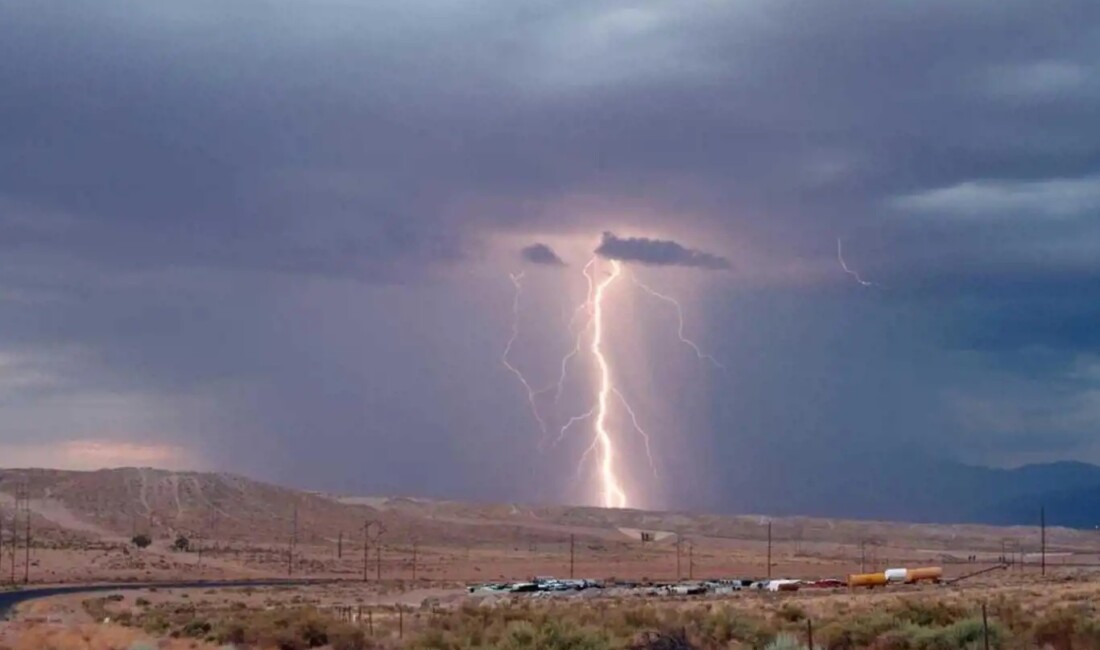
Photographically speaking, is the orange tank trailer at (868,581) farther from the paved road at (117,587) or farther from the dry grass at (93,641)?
the dry grass at (93,641)

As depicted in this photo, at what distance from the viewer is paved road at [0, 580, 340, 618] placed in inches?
3314

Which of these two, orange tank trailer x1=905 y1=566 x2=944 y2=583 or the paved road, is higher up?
orange tank trailer x1=905 y1=566 x2=944 y2=583

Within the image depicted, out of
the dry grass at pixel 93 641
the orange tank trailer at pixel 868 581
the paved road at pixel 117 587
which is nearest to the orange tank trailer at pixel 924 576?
the orange tank trailer at pixel 868 581

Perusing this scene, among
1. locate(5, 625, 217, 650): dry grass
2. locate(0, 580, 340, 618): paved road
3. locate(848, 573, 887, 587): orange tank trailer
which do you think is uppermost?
locate(5, 625, 217, 650): dry grass

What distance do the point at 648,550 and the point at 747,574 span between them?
61.5 metres

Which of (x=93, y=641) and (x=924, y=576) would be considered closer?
(x=93, y=641)

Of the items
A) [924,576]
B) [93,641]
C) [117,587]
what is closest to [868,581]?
[924,576]

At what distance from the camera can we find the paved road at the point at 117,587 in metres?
84.2

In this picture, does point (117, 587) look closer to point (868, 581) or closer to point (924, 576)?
point (868, 581)

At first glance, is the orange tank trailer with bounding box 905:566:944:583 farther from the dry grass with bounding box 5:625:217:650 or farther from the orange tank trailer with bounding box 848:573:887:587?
the dry grass with bounding box 5:625:217:650

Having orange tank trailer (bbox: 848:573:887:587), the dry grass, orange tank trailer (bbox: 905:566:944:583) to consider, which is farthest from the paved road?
orange tank trailer (bbox: 905:566:944:583)

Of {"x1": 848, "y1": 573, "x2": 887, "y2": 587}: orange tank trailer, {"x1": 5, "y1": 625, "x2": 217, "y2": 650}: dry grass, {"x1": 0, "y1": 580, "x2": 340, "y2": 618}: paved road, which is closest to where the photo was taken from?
{"x1": 5, "y1": 625, "x2": 217, "y2": 650}: dry grass

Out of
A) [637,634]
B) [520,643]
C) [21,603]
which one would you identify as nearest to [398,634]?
[637,634]

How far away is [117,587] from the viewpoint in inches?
4040
